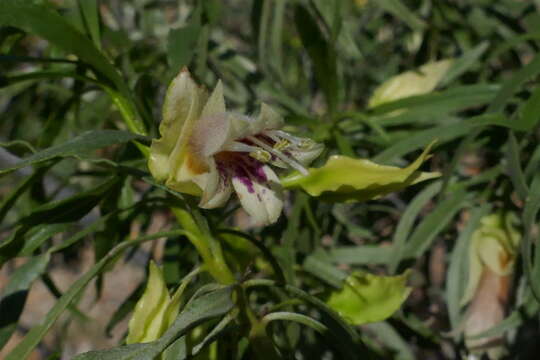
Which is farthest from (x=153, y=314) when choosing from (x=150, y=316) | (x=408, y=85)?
(x=408, y=85)

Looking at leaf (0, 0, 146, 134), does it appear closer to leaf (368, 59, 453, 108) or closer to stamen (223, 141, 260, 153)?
stamen (223, 141, 260, 153)

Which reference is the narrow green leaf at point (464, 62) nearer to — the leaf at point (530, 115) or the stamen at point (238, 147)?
the leaf at point (530, 115)

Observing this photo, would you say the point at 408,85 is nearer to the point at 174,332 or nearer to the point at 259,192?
the point at 259,192

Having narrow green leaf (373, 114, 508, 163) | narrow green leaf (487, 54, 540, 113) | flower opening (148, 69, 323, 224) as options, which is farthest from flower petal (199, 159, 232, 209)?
narrow green leaf (487, 54, 540, 113)

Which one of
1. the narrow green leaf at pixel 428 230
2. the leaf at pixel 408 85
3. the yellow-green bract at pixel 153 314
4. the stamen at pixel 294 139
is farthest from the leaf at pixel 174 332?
the leaf at pixel 408 85

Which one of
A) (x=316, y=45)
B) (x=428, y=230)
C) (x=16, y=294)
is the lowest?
(x=428, y=230)

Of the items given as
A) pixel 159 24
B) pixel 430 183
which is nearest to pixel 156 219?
pixel 159 24
